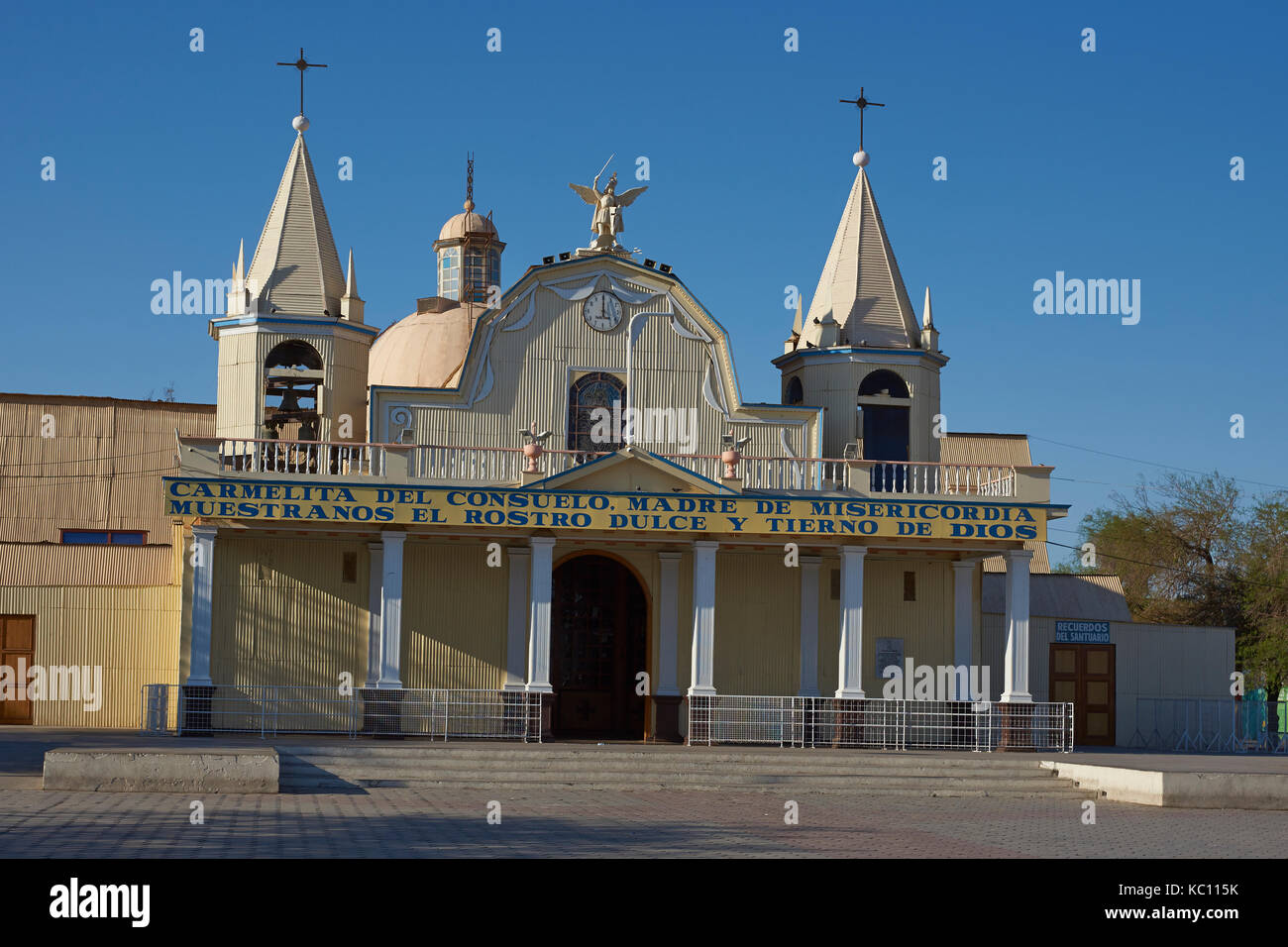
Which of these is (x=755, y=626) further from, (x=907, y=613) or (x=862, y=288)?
(x=862, y=288)

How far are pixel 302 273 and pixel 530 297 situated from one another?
4020 millimetres

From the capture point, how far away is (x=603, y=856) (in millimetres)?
13578

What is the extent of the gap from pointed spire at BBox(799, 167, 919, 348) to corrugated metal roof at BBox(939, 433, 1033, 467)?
289 inches

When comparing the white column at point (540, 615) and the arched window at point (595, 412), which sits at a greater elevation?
the arched window at point (595, 412)

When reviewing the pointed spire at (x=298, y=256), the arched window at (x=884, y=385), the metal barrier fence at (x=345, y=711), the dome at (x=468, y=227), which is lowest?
the metal barrier fence at (x=345, y=711)

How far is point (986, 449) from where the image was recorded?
1481 inches

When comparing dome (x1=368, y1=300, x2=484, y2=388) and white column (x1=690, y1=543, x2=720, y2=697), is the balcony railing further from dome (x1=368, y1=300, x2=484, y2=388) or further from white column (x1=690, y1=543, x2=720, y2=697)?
dome (x1=368, y1=300, x2=484, y2=388)

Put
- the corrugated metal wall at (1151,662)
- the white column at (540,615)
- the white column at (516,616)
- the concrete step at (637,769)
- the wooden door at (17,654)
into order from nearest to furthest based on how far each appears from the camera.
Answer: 1. the concrete step at (637,769)
2. the white column at (540,615)
3. the white column at (516,616)
4. the wooden door at (17,654)
5. the corrugated metal wall at (1151,662)

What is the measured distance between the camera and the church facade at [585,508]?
25.6 m

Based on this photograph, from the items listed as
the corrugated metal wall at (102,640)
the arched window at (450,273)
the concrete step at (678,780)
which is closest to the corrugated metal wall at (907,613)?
the concrete step at (678,780)

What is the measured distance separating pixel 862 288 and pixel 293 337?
1022cm

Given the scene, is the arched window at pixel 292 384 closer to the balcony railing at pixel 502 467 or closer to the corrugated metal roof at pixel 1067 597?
the balcony railing at pixel 502 467

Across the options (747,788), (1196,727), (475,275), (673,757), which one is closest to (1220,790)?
(747,788)

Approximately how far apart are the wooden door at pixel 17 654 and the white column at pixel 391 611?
7229mm
